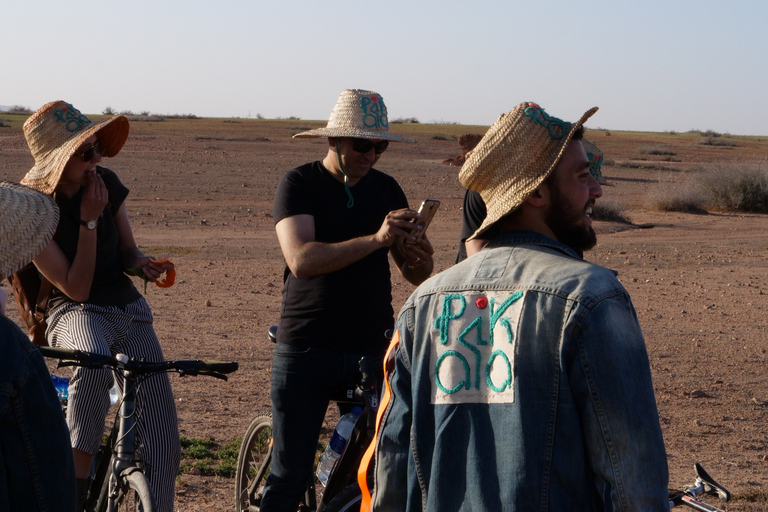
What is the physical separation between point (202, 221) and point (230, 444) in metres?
11.6

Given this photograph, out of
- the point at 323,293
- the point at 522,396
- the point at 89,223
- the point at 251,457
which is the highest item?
the point at 89,223

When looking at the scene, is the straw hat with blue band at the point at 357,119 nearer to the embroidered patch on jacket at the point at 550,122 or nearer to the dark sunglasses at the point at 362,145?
the dark sunglasses at the point at 362,145

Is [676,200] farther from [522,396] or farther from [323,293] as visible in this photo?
[522,396]

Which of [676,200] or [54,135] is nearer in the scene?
[54,135]

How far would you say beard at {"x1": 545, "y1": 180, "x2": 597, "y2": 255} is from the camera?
2.19 meters

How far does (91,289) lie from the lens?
3.91 meters

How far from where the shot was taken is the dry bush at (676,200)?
A: 68.5 ft

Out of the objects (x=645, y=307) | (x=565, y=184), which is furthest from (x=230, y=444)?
(x=645, y=307)

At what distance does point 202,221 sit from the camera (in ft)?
55.8

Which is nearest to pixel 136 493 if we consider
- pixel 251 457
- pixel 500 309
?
pixel 251 457

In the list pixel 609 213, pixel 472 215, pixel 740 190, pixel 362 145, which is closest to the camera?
pixel 362 145

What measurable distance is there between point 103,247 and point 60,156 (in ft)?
1.42

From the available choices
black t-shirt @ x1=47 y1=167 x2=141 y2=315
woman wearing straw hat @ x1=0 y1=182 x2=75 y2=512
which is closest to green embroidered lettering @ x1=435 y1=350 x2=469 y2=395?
woman wearing straw hat @ x1=0 y1=182 x2=75 y2=512

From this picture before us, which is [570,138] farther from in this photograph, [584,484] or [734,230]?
[734,230]
